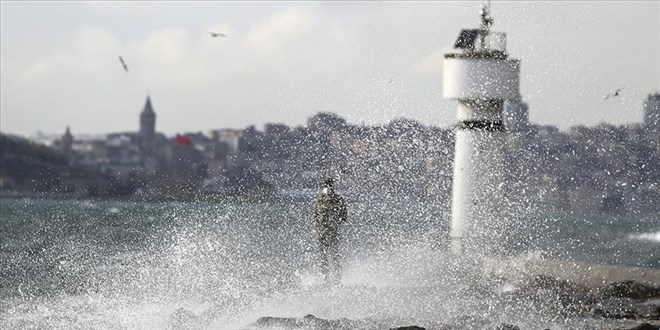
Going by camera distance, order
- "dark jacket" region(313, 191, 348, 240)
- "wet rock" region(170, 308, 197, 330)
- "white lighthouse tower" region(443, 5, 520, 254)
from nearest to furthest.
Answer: "wet rock" region(170, 308, 197, 330), "dark jacket" region(313, 191, 348, 240), "white lighthouse tower" region(443, 5, 520, 254)

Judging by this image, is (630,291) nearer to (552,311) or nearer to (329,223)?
(552,311)

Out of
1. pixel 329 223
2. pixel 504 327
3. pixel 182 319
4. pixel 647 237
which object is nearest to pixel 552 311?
pixel 504 327

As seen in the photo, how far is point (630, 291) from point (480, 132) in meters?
4.72

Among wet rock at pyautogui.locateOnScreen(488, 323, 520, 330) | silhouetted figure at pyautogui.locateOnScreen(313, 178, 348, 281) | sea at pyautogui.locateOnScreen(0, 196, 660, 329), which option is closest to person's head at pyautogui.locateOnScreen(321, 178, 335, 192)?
silhouetted figure at pyautogui.locateOnScreen(313, 178, 348, 281)

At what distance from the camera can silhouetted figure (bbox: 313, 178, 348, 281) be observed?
20.2 meters

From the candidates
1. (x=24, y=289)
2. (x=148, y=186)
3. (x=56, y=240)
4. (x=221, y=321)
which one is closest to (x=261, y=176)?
(x=148, y=186)

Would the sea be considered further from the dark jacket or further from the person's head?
the person's head

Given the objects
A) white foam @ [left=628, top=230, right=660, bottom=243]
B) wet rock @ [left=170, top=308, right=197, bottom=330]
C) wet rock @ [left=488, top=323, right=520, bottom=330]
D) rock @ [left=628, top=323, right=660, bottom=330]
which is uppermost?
rock @ [left=628, top=323, right=660, bottom=330]

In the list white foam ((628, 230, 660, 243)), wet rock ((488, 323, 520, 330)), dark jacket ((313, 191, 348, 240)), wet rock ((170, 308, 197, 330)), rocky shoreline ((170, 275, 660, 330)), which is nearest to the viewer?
wet rock ((488, 323, 520, 330))

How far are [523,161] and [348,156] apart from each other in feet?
72.6

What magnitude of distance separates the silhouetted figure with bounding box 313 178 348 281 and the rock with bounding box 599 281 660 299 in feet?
12.8

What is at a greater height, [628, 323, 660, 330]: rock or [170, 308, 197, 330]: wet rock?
[628, 323, 660, 330]: rock

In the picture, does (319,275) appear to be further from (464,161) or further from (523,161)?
(523,161)

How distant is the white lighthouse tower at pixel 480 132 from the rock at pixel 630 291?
374cm
